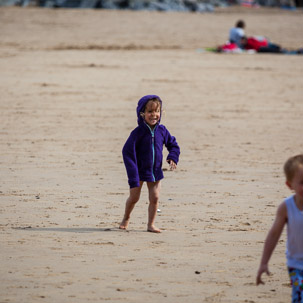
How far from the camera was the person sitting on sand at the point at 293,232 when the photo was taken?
11.6 feet

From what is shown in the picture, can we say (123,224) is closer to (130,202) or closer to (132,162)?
(130,202)

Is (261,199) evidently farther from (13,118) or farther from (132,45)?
(132,45)

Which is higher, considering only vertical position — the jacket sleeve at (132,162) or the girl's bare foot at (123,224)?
the jacket sleeve at (132,162)

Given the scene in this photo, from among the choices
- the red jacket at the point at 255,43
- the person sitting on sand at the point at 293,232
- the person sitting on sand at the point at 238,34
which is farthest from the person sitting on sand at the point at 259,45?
the person sitting on sand at the point at 293,232

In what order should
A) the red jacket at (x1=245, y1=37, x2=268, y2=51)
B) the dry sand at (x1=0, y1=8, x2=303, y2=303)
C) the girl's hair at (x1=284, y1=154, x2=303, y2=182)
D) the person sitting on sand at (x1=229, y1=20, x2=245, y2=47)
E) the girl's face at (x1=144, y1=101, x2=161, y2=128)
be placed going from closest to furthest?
the girl's hair at (x1=284, y1=154, x2=303, y2=182) → the dry sand at (x1=0, y1=8, x2=303, y2=303) → the girl's face at (x1=144, y1=101, x2=161, y2=128) → the red jacket at (x1=245, y1=37, x2=268, y2=51) → the person sitting on sand at (x1=229, y1=20, x2=245, y2=47)

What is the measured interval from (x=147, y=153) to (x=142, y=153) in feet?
0.15

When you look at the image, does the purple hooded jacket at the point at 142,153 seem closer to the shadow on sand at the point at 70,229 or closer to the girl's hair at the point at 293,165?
the shadow on sand at the point at 70,229

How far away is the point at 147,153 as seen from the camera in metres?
5.94

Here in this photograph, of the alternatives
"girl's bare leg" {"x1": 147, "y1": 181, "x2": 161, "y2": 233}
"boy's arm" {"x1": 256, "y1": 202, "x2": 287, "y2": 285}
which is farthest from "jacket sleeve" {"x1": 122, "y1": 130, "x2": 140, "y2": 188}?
"boy's arm" {"x1": 256, "y1": 202, "x2": 287, "y2": 285}

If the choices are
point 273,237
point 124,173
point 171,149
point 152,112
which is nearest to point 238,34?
point 124,173

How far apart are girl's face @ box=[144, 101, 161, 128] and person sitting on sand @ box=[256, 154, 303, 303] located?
2.40 meters

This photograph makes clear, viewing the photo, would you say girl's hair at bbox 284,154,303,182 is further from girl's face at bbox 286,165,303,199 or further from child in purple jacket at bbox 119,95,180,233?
child in purple jacket at bbox 119,95,180,233

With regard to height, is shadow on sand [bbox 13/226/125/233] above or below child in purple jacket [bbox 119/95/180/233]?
below

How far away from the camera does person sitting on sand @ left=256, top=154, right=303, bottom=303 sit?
11.6 ft
